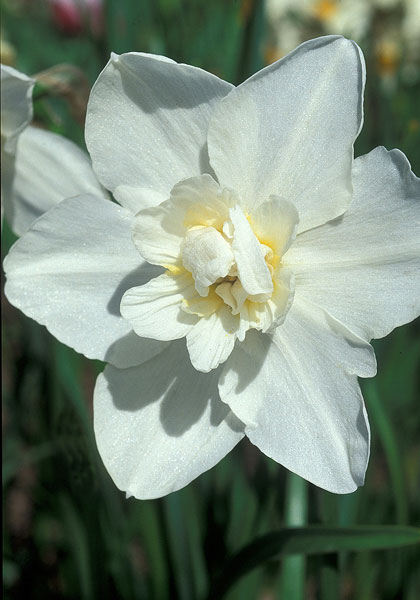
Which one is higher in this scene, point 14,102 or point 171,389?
point 14,102

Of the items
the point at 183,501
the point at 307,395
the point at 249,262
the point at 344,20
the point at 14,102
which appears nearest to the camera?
the point at 249,262

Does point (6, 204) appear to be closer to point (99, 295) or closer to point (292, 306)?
point (99, 295)

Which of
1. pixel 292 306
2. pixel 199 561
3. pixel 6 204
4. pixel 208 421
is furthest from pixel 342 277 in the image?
pixel 199 561

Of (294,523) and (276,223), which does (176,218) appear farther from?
(294,523)

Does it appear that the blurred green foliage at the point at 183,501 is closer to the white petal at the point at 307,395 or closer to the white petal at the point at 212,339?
the white petal at the point at 307,395

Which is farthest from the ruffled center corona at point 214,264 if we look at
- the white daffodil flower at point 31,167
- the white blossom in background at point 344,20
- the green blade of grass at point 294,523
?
the white blossom in background at point 344,20

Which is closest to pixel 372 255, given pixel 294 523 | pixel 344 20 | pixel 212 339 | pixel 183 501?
pixel 212 339
